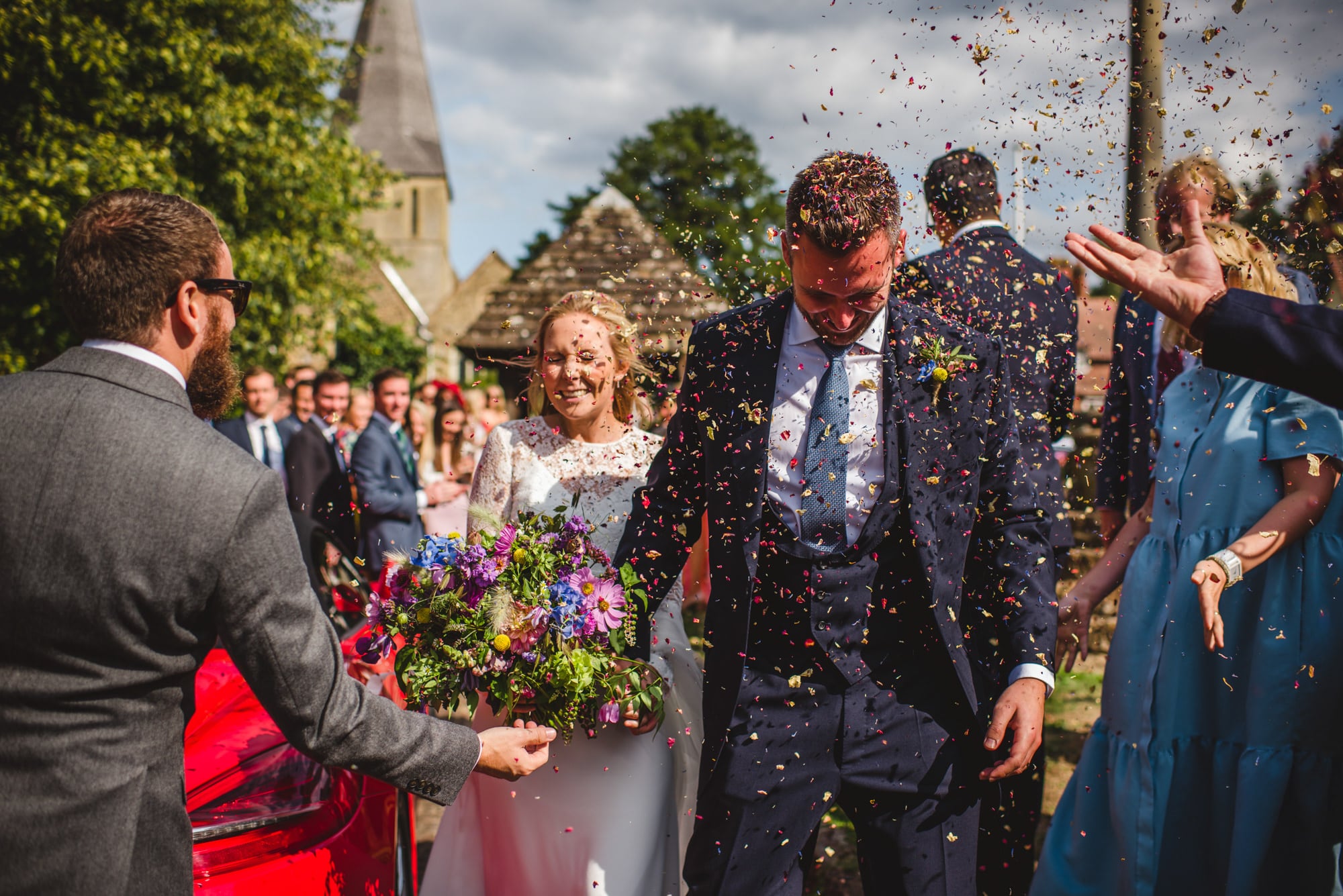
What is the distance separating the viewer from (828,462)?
8.66ft

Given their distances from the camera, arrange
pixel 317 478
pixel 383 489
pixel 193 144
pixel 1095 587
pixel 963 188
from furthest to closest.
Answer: pixel 193 144 → pixel 383 489 → pixel 317 478 → pixel 963 188 → pixel 1095 587

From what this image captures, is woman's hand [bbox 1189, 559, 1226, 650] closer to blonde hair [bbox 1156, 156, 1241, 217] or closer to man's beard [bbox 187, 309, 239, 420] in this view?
blonde hair [bbox 1156, 156, 1241, 217]

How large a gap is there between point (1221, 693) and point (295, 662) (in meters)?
2.99

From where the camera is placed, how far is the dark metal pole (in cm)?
305

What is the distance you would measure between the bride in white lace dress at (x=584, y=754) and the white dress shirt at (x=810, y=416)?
3.03ft

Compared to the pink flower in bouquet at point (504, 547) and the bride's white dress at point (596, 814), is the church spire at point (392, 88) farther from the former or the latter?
the pink flower in bouquet at point (504, 547)

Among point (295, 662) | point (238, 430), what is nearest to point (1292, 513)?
point (295, 662)

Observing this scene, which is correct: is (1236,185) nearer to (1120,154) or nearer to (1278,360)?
(1120,154)

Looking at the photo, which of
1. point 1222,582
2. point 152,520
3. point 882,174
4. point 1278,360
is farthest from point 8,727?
point 1222,582

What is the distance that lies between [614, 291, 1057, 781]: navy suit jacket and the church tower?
5302 cm

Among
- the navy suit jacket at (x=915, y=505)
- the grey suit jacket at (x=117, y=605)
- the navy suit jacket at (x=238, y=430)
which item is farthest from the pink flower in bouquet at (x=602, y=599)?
the navy suit jacket at (x=238, y=430)

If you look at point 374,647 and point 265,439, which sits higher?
point 265,439

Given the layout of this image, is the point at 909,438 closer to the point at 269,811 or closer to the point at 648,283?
the point at 648,283

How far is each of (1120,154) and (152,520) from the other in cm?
305
